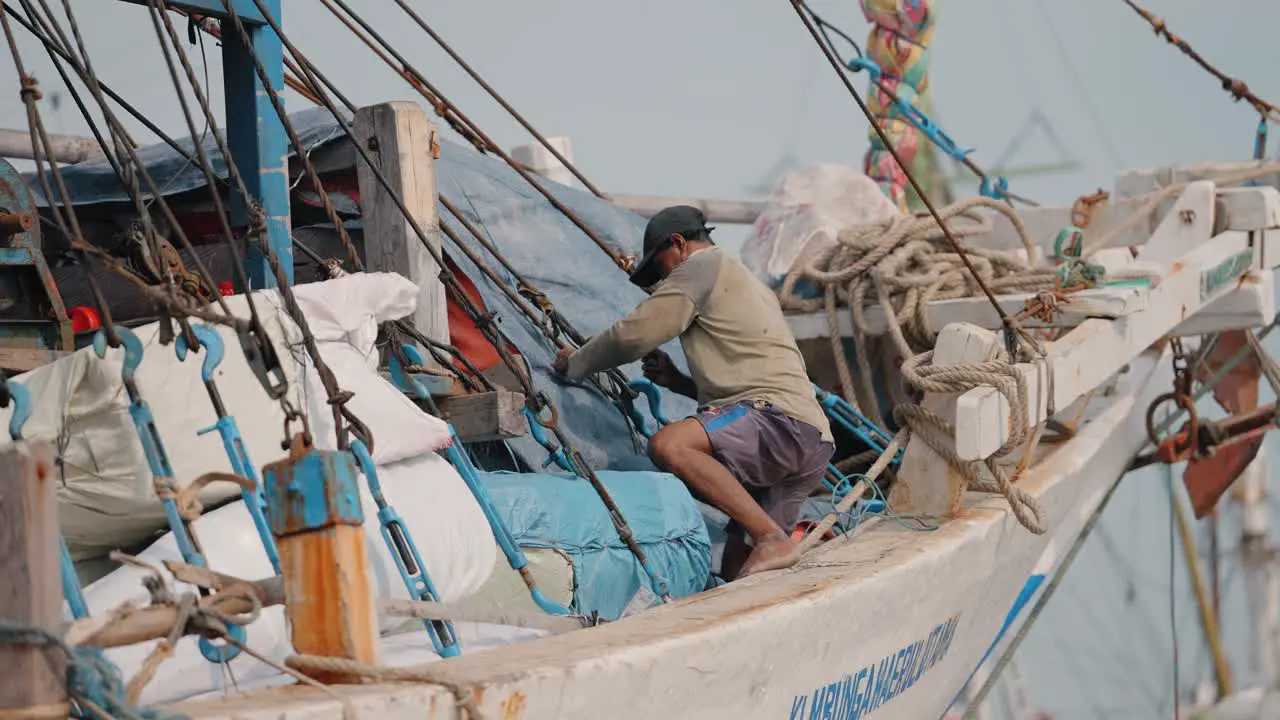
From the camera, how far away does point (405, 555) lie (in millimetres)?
3133

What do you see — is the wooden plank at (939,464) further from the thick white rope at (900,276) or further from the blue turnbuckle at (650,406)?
the thick white rope at (900,276)

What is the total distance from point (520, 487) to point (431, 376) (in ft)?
1.70

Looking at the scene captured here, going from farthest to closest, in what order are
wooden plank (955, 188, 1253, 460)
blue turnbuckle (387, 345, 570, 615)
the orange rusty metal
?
the orange rusty metal, wooden plank (955, 188, 1253, 460), blue turnbuckle (387, 345, 570, 615)

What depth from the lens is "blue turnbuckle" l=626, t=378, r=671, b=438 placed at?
5.02 m

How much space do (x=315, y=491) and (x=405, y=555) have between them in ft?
2.52

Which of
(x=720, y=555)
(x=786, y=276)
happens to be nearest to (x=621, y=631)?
(x=720, y=555)

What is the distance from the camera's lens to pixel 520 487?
400 centimetres

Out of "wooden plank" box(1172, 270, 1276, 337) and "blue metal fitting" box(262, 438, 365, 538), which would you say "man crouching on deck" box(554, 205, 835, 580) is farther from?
"wooden plank" box(1172, 270, 1276, 337)

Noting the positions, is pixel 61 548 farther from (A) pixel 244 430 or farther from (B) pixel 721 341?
(B) pixel 721 341

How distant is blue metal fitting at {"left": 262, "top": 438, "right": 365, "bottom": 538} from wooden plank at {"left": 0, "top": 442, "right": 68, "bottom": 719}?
0.43m

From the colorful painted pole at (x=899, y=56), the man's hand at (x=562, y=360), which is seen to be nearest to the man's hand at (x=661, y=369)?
the man's hand at (x=562, y=360)

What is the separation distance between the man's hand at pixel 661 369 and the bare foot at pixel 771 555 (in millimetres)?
1103

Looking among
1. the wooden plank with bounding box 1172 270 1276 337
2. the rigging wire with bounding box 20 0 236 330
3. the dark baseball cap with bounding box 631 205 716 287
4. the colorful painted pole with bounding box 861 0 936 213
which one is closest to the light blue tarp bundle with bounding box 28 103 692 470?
the dark baseball cap with bounding box 631 205 716 287

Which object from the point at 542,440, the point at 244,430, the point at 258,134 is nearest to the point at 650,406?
the point at 542,440
